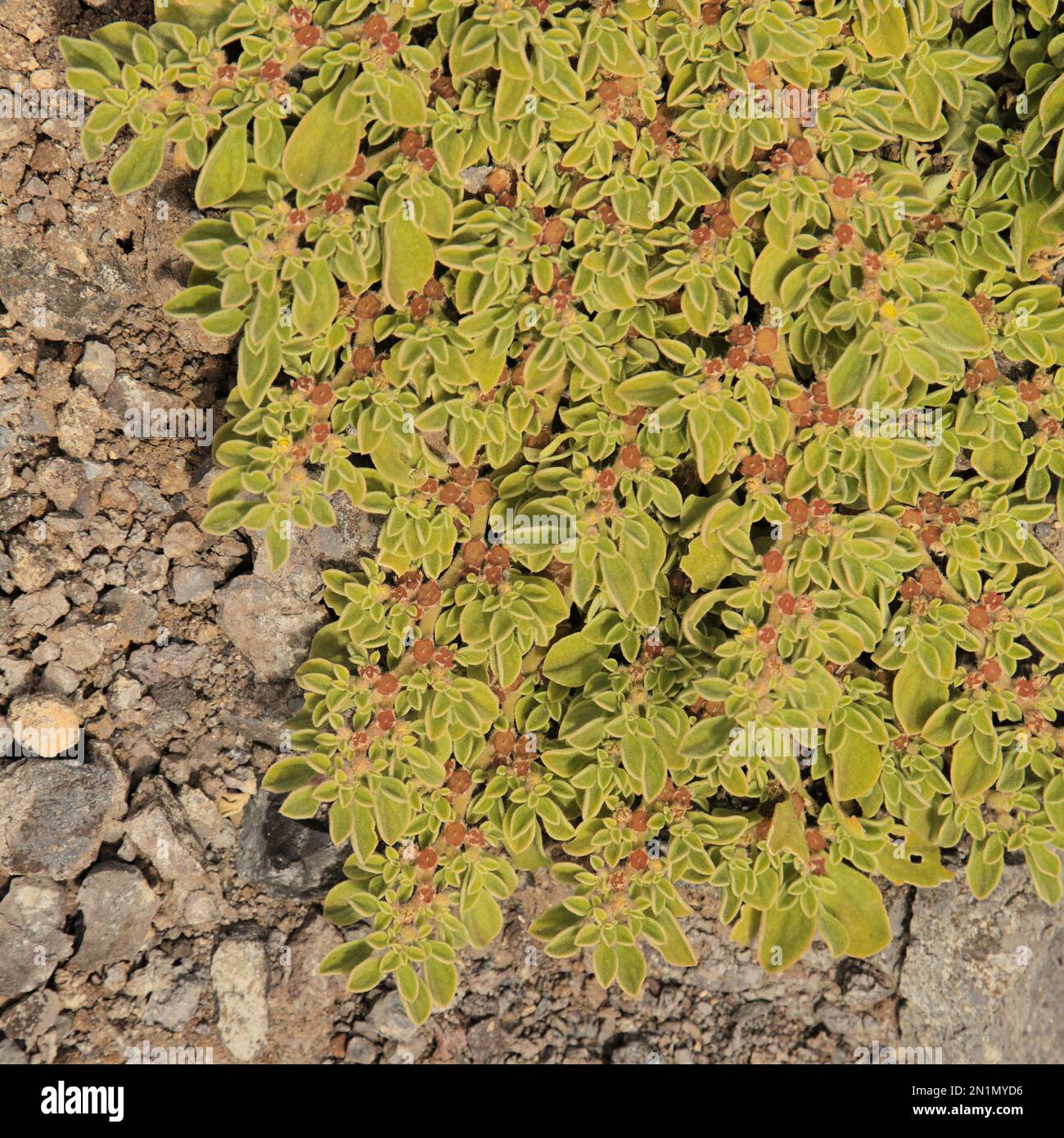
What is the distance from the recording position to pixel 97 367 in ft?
11.7

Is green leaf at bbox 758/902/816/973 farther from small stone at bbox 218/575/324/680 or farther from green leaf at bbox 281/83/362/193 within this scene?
green leaf at bbox 281/83/362/193

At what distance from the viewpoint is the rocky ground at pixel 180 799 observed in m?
3.30

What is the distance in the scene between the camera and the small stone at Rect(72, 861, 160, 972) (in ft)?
10.6

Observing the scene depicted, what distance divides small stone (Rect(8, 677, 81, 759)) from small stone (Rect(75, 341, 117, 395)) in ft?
3.46

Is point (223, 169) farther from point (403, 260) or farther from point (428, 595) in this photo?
point (428, 595)

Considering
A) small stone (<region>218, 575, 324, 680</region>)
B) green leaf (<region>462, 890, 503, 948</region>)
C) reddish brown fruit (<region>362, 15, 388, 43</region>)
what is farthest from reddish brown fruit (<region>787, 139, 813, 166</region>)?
green leaf (<region>462, 890, 503, 948</region>)

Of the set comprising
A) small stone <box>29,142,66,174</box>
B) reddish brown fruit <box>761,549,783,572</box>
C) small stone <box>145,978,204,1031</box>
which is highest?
small stone <box>29,142,66,174</box>

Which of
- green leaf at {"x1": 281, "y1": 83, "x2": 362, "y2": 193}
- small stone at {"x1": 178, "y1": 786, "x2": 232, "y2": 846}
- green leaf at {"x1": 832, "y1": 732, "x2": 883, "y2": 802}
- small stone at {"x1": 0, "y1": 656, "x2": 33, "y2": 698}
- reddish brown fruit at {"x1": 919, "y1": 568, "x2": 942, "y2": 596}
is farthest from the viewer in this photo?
small stone at {"x1": 178, "y1": 786, "x2": 232, "y2": 846}

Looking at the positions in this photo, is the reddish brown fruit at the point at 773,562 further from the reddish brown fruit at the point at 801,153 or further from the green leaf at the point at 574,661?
the reddish brown fruit at the point at 801,153

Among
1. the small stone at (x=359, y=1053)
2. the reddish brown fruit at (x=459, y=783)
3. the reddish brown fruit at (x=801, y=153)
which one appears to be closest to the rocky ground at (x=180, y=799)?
the small stone at (x=359, y=1053)

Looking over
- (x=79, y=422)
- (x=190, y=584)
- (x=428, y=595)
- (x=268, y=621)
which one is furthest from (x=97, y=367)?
(x=428, y=595)

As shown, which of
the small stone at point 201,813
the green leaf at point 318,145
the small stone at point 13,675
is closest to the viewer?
the green leaf at point 318,145

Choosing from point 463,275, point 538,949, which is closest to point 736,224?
point 463,275

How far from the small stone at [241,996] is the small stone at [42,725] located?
2.73ft
